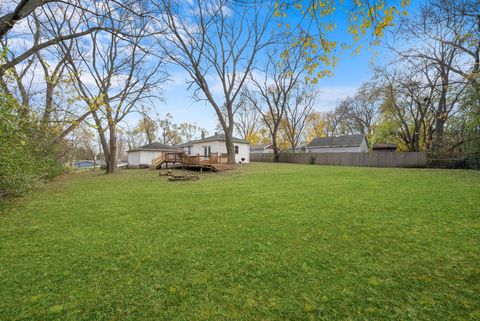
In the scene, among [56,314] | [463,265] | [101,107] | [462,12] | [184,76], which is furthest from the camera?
[184,76]

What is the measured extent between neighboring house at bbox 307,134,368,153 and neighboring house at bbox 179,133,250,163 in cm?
1411

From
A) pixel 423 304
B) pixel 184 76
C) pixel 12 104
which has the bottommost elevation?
pixel 423 304

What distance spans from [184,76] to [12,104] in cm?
1521

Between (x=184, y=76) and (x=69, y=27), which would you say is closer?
(x=69, y=27)

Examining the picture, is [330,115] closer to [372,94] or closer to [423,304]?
[372,94]

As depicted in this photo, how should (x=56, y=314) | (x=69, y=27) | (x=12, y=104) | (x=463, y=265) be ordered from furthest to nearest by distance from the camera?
(x=69, y=27) < (x=12, y=104) < (x=463, y=265) < (x=56, y=314)

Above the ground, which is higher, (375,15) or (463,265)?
(375,15)

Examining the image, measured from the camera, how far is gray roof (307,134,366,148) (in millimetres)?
31359

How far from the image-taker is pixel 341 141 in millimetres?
33094

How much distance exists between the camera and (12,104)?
13.9 feet

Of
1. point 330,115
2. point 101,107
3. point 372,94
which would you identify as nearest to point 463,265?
point 101,107

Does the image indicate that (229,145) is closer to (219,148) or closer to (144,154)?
(219,148)

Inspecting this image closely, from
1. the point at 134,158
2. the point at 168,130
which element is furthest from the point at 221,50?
the point at 168,130

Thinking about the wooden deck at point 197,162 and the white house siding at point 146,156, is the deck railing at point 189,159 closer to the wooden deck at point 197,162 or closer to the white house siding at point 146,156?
the wooden deck at point 197,162
